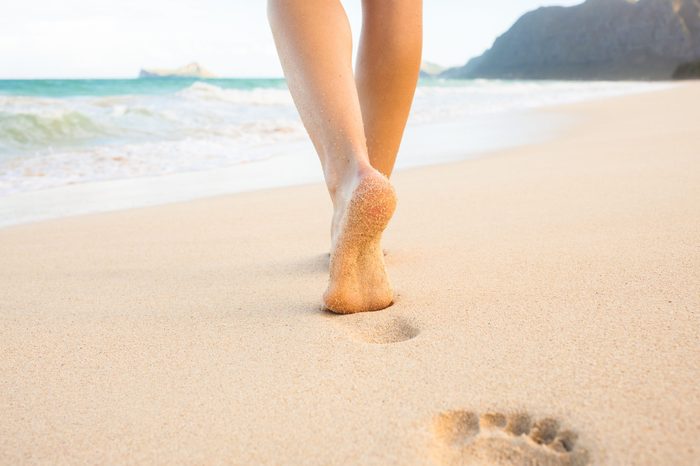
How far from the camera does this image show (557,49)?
Answer: 2547 inches

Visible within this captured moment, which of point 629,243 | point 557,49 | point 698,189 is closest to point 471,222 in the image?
point 629,243

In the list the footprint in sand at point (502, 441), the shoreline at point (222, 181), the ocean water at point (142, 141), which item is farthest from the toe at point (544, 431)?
the ocean water at point (142, 141)

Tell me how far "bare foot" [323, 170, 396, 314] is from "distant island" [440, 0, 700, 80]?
179 feet

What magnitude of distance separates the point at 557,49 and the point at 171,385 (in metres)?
70.7

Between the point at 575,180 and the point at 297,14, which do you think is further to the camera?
the point at 575,180

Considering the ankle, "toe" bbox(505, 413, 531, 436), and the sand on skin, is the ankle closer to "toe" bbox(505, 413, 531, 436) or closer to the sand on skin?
the sand on skin

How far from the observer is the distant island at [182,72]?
4697 cm

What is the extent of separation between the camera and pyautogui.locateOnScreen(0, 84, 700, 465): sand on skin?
64cm

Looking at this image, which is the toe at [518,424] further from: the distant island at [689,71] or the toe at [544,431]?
the distant island at [689,71]

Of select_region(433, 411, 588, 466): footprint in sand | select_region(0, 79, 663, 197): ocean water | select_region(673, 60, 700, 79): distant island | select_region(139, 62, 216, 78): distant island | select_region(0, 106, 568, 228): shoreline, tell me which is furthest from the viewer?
select_region(139, 62, 216, 78): distant island

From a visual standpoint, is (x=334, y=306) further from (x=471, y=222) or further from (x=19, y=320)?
(x=471, y=222)

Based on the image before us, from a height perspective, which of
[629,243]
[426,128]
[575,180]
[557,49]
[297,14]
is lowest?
[557,49]

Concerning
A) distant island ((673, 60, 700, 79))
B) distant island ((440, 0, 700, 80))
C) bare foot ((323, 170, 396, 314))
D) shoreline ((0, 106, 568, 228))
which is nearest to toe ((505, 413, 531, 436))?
bare foot ((323, 170, 396, 314))

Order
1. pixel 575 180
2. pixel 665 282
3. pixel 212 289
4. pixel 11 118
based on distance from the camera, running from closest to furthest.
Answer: pixel 665 282, pixel 212 289, pixel 575 180, pixel 11 118
